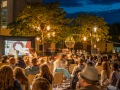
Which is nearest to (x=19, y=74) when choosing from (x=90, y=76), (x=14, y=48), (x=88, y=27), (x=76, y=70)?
(x=90, y=76)

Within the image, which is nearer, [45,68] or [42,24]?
[45,68]

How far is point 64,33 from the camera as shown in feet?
151

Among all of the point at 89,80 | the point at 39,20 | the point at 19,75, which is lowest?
the point at 19,75

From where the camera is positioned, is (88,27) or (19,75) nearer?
(19,75)

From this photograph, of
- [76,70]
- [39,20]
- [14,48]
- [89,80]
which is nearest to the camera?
[89,80]

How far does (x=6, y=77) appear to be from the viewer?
→ 620 centimetres

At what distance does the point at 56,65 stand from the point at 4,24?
48.6 metres

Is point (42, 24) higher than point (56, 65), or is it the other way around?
point (42, 24)

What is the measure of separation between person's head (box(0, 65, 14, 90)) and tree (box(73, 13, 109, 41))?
2028 inches

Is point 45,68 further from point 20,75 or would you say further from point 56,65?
point 56,65

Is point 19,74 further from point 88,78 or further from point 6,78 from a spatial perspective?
point 88,78

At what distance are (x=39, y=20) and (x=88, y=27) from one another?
18.3m

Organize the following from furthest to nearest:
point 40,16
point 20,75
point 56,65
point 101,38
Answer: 1. point 101,38
2. point 40,16
3. point 56,65
4. point 20,75

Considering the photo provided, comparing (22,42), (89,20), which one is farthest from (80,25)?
(22,42)
